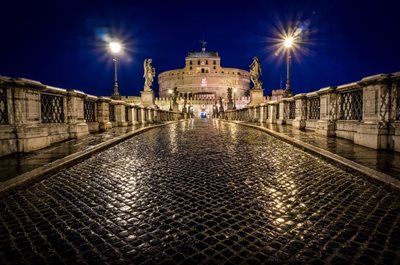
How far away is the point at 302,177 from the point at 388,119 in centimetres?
345

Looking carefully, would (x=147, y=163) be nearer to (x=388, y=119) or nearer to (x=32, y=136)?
(x=32, y=136)

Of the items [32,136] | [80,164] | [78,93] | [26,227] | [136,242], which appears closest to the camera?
[136,242]

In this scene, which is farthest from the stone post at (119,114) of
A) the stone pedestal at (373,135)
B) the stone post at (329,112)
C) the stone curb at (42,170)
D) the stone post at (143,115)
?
the stone pedestal at (373,135)

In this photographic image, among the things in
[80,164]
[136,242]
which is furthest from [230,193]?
[80,164]

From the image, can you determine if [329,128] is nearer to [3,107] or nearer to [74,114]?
[74,114]

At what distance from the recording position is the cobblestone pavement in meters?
1.85

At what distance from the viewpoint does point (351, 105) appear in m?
7.91

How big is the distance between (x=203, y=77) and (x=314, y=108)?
88.6 m

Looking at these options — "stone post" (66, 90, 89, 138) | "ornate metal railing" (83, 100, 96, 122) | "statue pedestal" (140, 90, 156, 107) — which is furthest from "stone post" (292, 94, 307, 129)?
"statue pedestal" (140, 90, 156, 107)

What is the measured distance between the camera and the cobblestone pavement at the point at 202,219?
185cm

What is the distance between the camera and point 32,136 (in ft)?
20.0

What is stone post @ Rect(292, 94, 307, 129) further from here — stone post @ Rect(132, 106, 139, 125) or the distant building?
the distant building

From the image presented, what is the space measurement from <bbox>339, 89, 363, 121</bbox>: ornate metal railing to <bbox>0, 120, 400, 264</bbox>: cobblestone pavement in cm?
440

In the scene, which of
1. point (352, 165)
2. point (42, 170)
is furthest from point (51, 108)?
point (352, 165)
